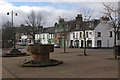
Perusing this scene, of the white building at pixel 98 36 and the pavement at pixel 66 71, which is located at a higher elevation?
the white building at pixel 98 36

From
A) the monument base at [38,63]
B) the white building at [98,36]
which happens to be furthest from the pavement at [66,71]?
the white building at [98,36]

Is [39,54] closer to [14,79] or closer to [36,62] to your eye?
[36,62]

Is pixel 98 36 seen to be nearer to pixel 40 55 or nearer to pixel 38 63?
pixel 40 55

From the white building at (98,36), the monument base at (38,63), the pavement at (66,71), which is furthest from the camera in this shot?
the white building at (98,36)

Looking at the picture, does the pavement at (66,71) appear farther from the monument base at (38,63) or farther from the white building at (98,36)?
the white building at (98,36)

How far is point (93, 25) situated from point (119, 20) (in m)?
31.1

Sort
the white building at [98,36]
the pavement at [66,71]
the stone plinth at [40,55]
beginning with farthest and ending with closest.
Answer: the white building at [98,36] < the stone plinth at [40,55] < the pavement at [66,71]

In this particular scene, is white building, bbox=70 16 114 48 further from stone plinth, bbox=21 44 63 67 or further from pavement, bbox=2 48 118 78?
stone plinth, bbox=21 44 63 67

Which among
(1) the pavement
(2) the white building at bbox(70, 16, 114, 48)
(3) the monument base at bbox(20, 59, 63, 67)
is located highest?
(2) the white building at bbox(70, 16, 114, 48)

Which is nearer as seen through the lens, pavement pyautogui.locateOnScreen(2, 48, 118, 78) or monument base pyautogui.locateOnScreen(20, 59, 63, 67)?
pavement pyautogui.locateOnScreen(2, 48, 118, 78)

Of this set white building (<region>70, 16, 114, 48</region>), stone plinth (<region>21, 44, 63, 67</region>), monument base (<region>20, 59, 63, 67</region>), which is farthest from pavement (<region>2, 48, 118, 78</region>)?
white building (<region>70, 16, 114, 48</region>)

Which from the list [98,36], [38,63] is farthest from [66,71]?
[98,36]

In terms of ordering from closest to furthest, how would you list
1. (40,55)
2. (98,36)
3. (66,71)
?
1. (66,71)
2. (40,55)
3. (98,36)

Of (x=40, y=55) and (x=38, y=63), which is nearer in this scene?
(x=38, y=63)
